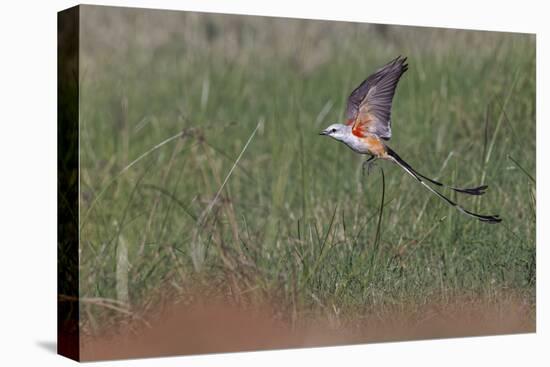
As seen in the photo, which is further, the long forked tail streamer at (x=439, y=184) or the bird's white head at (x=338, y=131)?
the long forked tail streamer at (x=439, y=184)

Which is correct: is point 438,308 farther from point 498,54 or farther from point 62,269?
point 62,269

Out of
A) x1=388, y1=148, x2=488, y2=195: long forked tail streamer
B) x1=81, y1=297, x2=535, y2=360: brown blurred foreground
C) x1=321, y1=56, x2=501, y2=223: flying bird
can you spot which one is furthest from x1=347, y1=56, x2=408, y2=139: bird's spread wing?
x1=81, y1=297, x2=535, y2=360: brown blurred foreground

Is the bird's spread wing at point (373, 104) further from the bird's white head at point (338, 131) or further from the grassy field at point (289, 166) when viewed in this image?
the grassy field at point (289, 166)

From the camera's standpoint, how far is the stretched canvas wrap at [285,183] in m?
6.76

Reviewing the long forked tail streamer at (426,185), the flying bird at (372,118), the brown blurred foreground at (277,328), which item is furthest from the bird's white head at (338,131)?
the brown blurred foreground at (277,328)

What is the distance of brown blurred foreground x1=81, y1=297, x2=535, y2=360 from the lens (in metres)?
6.73

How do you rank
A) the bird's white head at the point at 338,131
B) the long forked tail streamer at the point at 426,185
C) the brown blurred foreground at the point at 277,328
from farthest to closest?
the long forked tail streamer at the point at 426,185 → the bird's white head at the point at 338,131 → the brown blurred foreground at the point at 277,328

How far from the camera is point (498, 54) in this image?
7.93 m

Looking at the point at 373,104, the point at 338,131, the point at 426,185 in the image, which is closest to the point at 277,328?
the point at 338,131

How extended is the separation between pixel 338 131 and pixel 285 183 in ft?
1.41

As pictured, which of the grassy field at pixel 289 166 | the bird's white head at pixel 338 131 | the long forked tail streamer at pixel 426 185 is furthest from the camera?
the long forked tail streamer at pixel 426 185

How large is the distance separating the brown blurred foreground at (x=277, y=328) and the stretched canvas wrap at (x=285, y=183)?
0.03 ft

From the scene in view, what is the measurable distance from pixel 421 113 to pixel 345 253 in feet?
3.72

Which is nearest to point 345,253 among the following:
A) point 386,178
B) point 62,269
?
point 386,178
